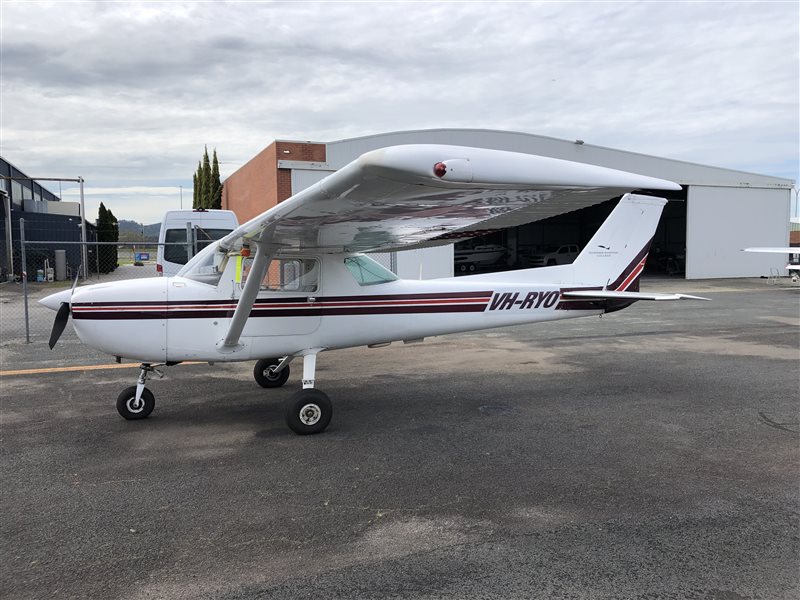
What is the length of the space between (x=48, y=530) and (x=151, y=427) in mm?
2078

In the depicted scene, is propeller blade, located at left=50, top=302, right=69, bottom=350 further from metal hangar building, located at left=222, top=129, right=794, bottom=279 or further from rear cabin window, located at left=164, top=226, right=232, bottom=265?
metal hangar building, located at left=222, top=129, right=794, bottom=279

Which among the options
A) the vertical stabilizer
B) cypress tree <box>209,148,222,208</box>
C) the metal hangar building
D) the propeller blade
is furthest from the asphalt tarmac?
cypress tree <box>209,148,222,208</box>

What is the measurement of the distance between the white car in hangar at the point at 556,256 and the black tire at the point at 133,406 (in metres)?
26.8

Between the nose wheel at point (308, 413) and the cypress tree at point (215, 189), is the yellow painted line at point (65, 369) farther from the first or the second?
the cypress tree at point (215, 189)

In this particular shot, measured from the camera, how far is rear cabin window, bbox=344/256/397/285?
609 centimetres

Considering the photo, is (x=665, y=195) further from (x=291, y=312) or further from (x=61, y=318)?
(x=61, y=318)

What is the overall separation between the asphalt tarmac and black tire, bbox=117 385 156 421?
130 millimetres

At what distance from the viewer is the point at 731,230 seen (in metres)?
27.1

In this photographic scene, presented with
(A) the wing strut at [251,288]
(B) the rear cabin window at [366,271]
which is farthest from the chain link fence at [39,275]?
(B) the rear cabin window at [366,271]

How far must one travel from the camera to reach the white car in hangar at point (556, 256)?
3132 centimetres

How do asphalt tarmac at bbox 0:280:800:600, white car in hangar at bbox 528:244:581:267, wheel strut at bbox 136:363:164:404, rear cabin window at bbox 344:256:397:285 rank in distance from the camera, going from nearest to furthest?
asphalt tarmac at bbox 0:280:800:600 → wheel strut at bbox 136:363:164:404 → rear cabin window at bbox 344:256:397:285 → white car in hangar at bbox 528:244:581:267

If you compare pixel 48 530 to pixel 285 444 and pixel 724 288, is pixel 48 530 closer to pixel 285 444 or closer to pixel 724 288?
pixel 285 444

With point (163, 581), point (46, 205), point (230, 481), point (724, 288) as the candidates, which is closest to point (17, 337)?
point (230, 481)

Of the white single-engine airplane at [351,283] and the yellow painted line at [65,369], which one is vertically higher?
the white single-engine airplane at [351,283]
